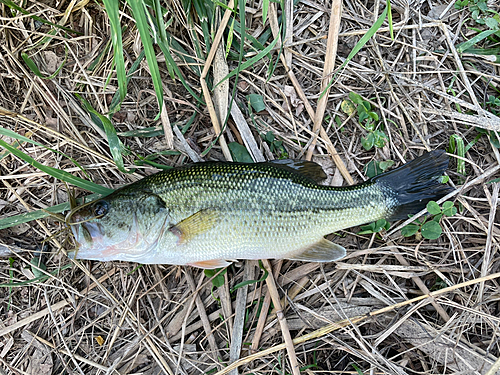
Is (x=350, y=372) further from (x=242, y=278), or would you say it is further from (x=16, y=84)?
(x=16, y=84)

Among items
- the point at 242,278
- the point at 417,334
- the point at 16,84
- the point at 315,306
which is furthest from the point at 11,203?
the point at 417,334

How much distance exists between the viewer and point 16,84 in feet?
11.5

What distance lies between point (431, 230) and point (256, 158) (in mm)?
1858

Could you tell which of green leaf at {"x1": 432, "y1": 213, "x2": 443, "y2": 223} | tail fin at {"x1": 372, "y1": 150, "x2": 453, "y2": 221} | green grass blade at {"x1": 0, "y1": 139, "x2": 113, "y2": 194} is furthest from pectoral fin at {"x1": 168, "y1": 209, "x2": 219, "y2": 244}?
green leaf at {"x1": 432, "y1": 213, "x2": 443, "y2": 223}

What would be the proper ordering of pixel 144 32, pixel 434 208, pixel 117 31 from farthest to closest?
pixel 434 208
pixel 144 32
pixel 117 31

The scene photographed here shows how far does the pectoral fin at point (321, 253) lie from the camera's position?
3.10 metres

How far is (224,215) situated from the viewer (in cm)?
293

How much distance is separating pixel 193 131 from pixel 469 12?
3177 mm

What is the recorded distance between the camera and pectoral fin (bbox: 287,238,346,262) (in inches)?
122

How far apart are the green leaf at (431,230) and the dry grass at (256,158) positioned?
0.18 m

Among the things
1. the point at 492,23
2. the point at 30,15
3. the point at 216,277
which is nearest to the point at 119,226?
the point at 216,277

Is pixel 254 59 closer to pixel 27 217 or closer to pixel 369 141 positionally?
pixel 369 141

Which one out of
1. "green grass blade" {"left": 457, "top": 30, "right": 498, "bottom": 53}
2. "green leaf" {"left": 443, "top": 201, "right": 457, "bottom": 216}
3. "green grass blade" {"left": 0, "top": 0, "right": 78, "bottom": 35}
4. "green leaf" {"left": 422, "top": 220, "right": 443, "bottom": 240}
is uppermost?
"green grass blade" {"left": 0, "top": 0, "right": 78, "bottom": 35}

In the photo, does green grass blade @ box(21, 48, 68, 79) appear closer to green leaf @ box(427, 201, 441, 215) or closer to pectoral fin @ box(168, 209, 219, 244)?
pectoral fin @ box(168, 209, 219, 244)
